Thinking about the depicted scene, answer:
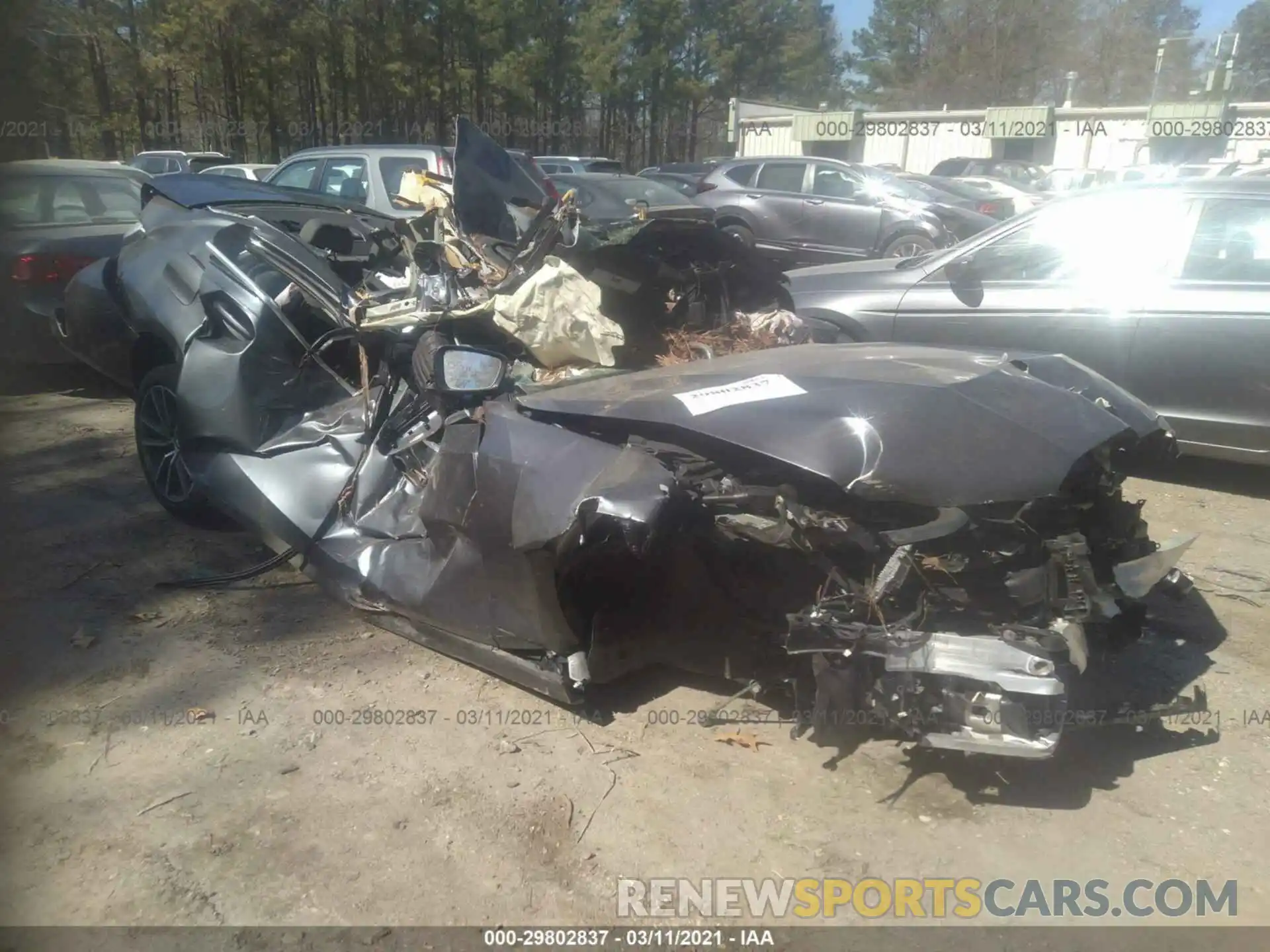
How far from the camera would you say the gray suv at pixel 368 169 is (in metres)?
9.52

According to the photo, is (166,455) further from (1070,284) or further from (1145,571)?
(1070,284)

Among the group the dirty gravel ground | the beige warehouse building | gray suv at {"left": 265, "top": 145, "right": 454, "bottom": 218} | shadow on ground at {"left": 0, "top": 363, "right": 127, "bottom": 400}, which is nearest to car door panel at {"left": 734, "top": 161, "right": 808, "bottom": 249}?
gray suv at {"left": 265, "top": 145, "right": 454, "bottom": 218}

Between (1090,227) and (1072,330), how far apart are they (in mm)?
615

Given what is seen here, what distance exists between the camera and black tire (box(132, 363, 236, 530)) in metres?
4.53

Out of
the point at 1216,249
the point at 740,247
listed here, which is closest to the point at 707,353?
the point at 740,247

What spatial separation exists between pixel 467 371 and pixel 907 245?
33.9 ft

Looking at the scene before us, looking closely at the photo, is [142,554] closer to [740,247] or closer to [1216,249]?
[740,247]

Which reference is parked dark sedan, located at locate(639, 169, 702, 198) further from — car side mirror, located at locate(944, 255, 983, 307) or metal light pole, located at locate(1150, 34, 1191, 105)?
metal light pole, located at locate(1150, 34, 1191, 105)

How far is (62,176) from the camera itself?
7453mm

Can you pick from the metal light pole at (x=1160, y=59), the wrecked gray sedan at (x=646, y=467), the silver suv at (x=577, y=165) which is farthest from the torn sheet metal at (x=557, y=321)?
the metal light pole at (x=1160, y=59)

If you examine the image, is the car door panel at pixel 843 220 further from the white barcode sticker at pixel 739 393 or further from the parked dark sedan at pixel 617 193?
the white barcode sticker at pixel 739 393

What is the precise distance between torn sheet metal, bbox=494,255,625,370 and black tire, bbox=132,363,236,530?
1.75 m

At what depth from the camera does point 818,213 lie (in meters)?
13.1

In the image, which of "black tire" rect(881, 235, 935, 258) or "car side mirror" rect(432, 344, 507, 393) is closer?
"car side mirror" rect(432, 344, 507, 393)
